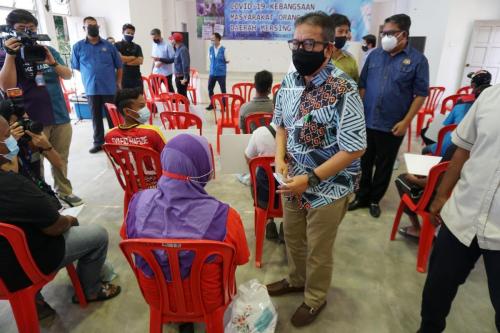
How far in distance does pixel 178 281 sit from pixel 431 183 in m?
1.56

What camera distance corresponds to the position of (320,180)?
4.32ft

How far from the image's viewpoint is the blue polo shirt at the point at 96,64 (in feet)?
12.8

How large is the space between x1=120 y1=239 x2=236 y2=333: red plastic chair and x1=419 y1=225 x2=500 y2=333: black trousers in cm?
79

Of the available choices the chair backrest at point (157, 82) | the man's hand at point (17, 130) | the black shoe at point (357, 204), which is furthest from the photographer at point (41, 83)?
the chair backrest at point (157, 82)

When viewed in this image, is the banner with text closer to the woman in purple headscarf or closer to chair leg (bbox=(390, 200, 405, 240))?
chair leg (bbox=(390, 200, 405, 240))

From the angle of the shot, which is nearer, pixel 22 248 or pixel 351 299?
pixel 22 248

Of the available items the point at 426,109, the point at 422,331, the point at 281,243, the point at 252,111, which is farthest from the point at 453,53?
the point at 422,331

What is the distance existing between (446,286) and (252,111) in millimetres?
2050

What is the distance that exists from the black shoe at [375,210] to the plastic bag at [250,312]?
1538 mm

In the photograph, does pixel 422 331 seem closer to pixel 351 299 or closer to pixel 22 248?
pixel 351 299

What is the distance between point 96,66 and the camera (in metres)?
3.91

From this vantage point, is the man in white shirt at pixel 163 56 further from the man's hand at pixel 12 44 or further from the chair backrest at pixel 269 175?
the chair backrest at pixel 269 175

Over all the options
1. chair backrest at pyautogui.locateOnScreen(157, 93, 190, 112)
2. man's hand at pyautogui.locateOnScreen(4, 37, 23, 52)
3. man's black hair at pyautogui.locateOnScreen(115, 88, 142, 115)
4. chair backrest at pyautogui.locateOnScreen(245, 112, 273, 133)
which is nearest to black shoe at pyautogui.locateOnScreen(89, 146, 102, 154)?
chair backrest at pyautogui.locateOnScreen(157, 93, 190, 112)

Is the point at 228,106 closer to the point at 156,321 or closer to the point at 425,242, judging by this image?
the point at 425,242
